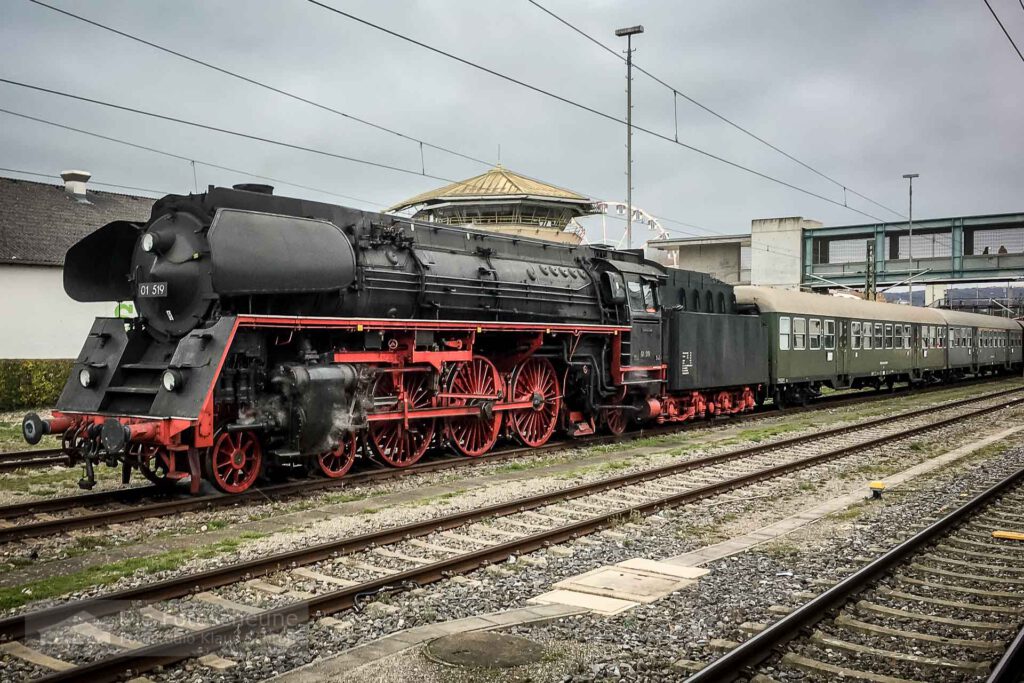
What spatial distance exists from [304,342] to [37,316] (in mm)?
18978

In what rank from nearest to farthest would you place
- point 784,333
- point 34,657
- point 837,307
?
point 34,657, point 784,333, point 837,307

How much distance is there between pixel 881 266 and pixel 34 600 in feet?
196

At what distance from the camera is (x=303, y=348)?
1095 centimetres

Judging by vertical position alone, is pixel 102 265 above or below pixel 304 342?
above

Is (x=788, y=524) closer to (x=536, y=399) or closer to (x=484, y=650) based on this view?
(x=484, y=650)

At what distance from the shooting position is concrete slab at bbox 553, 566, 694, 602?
6629mm

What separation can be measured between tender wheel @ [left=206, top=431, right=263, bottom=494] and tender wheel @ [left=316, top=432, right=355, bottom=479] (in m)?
0.94

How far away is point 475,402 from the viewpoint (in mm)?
13836

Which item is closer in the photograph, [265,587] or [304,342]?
[265,587]

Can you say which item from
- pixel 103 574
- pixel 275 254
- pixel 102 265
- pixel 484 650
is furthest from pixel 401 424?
pixel 484 650

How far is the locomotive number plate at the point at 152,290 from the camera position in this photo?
414 inches

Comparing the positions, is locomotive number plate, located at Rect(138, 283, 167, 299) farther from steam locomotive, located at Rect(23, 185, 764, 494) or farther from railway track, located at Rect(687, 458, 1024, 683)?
railway track, located at Rect(687, 458, 1024, 683)

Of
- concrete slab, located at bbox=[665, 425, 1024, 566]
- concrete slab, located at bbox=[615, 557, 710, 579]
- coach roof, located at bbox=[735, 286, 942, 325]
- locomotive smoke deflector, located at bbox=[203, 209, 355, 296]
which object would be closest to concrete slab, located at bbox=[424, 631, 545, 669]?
concrete slab, located at bbox=[615, 557, 710, 579]

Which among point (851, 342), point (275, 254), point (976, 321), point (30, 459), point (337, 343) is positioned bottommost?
point (30, 459)
